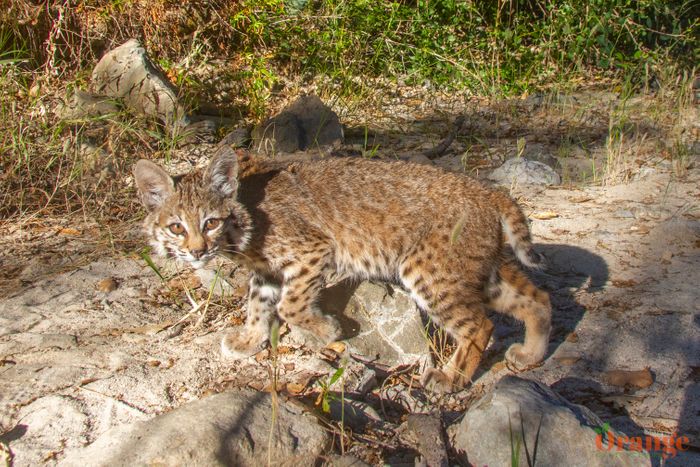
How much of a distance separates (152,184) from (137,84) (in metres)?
3.66

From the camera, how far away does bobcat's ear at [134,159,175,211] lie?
451 cm

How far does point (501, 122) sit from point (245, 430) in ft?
20.6

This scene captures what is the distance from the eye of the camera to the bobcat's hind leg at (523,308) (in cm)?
456

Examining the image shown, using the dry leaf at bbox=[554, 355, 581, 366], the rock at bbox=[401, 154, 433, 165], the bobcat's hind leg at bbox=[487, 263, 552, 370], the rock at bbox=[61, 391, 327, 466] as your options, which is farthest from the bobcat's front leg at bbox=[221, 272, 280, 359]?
the rock at bbox=[401, 154, 433, 165]

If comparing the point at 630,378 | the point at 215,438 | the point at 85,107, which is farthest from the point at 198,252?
the point at 85,107

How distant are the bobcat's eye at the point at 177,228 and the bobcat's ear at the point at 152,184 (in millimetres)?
191

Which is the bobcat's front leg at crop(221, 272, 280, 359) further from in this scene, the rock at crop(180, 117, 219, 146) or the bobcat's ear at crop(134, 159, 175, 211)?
the rock at crop(180, 117, 219, 146)

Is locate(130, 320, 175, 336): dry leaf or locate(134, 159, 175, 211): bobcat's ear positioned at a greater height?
locate(134, 159, 175, 211): bobcat's ear

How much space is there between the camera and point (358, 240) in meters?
4.80

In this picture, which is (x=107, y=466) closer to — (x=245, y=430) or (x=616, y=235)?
(x=245, y=430)

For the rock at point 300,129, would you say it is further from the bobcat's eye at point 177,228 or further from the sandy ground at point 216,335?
the bobcat's eye at point 177,228

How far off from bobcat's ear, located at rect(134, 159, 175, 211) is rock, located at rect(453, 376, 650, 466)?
7.52ft

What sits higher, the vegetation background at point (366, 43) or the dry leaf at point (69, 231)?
the vegetation background at point (366, 43)

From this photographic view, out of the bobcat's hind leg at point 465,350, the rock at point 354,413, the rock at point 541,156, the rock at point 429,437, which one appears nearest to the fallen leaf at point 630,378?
the bobcat's hind leg at point 465,350
